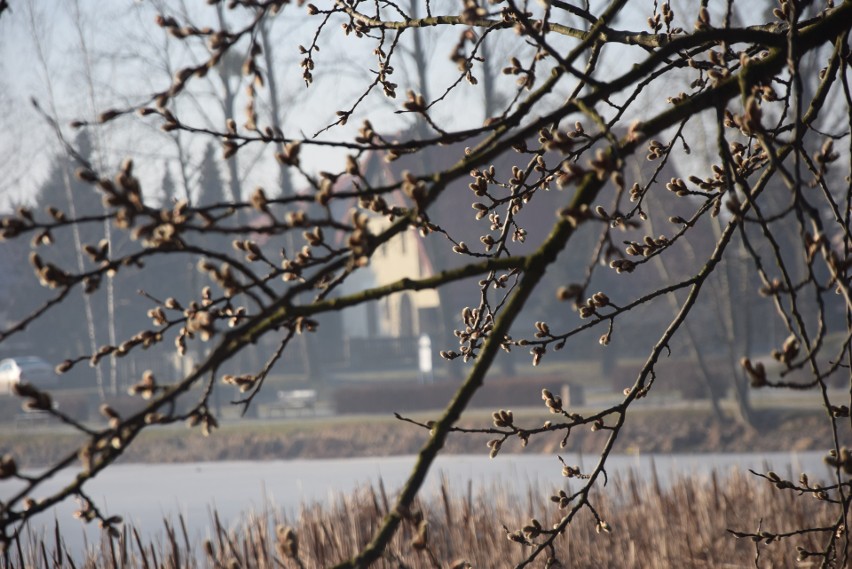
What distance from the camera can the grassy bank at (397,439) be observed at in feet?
51.2

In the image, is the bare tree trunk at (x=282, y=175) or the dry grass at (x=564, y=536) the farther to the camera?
the bare tree trunk at (x=282, y=175)

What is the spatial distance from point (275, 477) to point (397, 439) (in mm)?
3261

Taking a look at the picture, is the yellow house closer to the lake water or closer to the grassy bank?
the grassy bank

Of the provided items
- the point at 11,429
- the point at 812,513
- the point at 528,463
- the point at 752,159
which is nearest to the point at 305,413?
the point at 11,429

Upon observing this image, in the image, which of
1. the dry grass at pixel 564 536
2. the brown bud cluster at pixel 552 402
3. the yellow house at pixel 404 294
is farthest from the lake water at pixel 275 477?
the yellow house at pixel 404 294

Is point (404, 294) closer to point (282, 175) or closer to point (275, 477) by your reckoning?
point (282, 175)

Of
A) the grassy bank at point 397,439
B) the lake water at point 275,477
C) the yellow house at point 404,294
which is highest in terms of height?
the yellow house at point 404,294

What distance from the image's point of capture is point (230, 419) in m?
22.6

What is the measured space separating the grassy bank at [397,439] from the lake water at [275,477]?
1.86 ft

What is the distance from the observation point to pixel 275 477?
47.5ft

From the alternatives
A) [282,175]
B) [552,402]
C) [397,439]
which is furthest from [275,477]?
[282,175]

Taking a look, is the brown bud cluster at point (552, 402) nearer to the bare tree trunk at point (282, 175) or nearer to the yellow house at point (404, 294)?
the bare tree trunk at point (282, 175)

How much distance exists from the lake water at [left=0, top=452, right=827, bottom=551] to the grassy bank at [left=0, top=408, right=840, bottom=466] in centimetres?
57

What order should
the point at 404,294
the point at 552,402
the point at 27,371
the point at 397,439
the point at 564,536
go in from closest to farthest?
the point at 552,402
the point at 564,536
the point at 397,439
the point at 27,371
the point at 404,294
